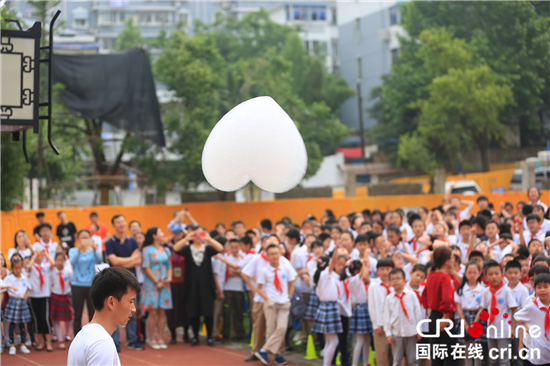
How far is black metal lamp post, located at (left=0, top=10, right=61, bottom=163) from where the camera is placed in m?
7.27

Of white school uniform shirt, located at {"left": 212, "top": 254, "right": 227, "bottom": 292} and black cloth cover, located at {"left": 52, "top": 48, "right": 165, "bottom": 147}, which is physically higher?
black cloth cover, located at {"left": 52, "top": 48, "right": 165, "bottom": 147}

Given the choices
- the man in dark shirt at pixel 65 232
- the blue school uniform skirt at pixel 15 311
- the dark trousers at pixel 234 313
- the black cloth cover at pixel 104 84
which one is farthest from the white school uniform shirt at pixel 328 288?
the black cloth cover at pixel 104 84

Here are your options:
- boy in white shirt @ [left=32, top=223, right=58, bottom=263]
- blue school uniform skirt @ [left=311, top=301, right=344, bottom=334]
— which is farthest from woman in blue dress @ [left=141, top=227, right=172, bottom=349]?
blue school uniform skirt @ [left=311, top=301, right=344, bottom=334]

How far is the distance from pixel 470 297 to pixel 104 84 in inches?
492

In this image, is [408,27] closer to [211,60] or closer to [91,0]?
[211,60]

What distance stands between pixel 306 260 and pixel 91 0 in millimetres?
61004

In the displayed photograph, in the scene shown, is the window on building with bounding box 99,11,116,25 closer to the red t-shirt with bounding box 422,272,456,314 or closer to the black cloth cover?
the black cloth cover

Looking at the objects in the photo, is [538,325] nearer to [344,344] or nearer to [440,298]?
[440,298]

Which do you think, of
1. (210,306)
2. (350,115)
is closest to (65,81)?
(210,306)

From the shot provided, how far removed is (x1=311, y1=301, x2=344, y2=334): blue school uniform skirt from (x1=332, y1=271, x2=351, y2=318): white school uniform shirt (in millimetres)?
121

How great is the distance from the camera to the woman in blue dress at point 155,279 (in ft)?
32.1

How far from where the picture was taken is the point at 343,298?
27.4 ft

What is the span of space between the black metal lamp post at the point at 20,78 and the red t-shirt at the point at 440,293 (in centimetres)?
434

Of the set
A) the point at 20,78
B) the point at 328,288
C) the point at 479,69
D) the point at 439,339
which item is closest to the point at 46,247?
the point at 20,78
